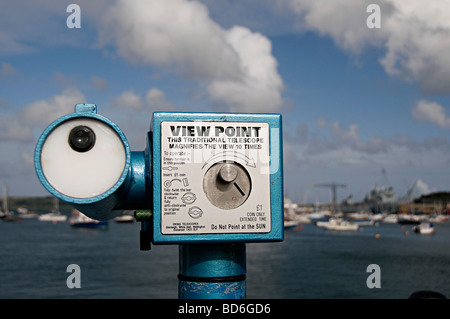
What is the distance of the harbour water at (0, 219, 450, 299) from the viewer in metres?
47.1

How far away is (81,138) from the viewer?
3248mm

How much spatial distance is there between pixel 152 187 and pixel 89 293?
4510cm

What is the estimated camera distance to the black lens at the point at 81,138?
3238 mm

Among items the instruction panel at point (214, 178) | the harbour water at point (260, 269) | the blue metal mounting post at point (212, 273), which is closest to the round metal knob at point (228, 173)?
the instruction panel at point (214, 178)

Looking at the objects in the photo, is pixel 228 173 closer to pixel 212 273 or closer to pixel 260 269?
pixel 212 273

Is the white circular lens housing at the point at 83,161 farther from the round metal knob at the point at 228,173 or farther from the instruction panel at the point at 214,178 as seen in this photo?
the round metal knob at the point at 228,173

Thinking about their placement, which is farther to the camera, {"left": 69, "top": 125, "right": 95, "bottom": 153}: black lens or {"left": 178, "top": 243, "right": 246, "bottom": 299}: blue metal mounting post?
{"left": 178, "top": 243, "right": 246, "bottom": 299}: blue metal mounting post

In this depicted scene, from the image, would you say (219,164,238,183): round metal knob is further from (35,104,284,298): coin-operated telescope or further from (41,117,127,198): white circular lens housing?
(41,117,127,198): white circular lens housing

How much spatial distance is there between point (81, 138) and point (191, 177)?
2.40 ft

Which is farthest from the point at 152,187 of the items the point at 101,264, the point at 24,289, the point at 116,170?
the point at 101,264

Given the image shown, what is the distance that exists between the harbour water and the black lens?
4177cm

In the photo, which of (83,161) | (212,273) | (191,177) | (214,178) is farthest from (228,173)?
(83,161)

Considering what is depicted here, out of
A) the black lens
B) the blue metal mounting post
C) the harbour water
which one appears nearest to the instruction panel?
the blue metal mounting post
